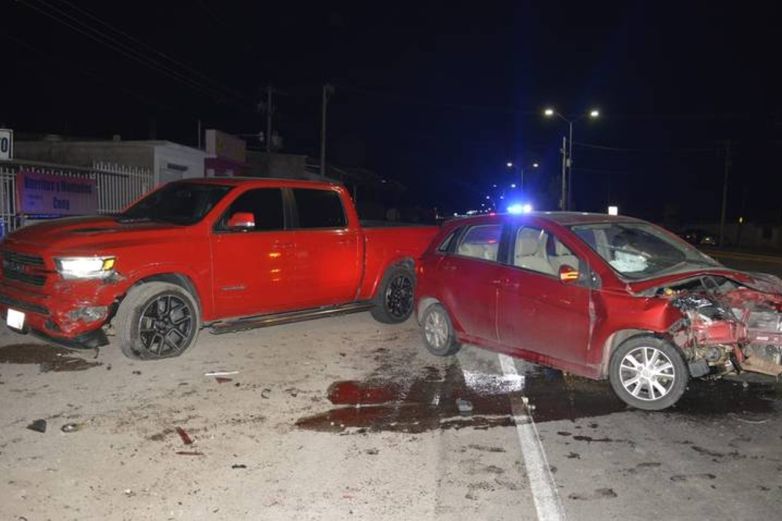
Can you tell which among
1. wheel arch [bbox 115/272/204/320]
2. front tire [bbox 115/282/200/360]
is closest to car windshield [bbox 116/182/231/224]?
wheel arch [bbox 115/272/204/320]

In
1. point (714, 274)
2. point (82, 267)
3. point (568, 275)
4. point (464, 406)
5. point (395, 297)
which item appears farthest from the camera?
point (395, 297)

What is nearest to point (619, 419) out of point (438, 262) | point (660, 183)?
point (438, 262)

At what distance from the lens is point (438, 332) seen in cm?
759

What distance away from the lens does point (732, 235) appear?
51.9m

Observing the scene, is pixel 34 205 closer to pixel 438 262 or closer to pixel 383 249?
pixel 383 249

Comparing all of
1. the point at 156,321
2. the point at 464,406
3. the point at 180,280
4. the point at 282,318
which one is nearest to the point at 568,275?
the point at 464,406

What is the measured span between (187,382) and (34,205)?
9480mm

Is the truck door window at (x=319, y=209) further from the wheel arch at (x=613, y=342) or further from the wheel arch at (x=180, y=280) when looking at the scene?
the wheel arch at (x=613, y=342)

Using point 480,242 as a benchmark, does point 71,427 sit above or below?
below

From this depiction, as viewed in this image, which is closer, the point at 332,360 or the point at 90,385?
the point at 90,385

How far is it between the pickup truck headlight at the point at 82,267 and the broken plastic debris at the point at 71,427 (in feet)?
5.65

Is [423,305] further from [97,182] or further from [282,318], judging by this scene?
[97,182]

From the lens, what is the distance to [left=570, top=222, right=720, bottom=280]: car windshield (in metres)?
6.61

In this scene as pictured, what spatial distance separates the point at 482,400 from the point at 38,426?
3.66 meters
